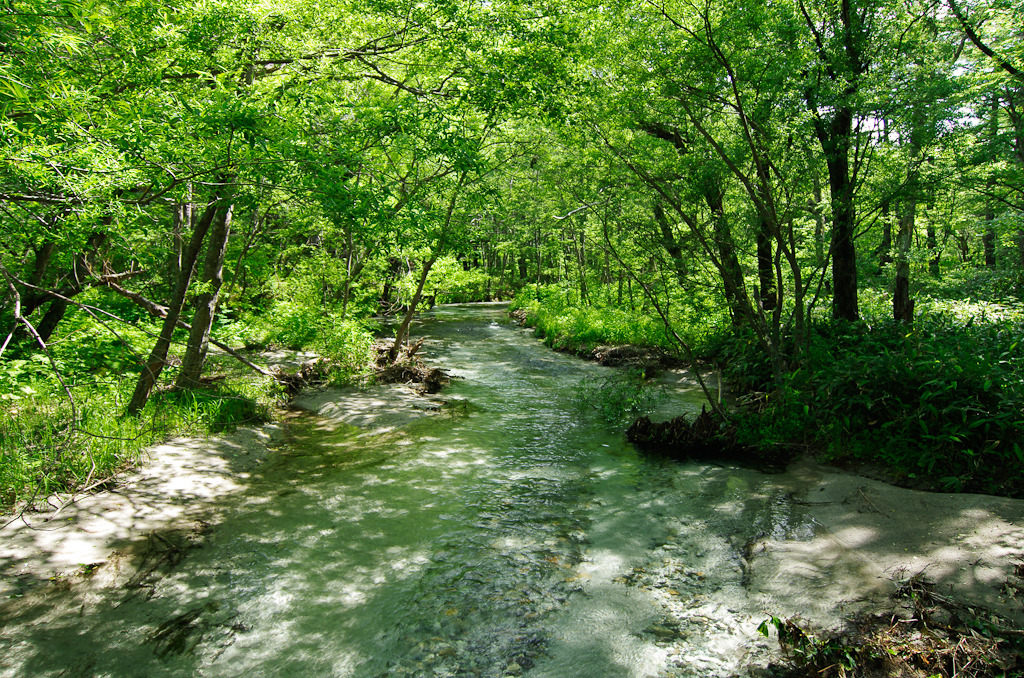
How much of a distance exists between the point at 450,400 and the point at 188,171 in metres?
7.57

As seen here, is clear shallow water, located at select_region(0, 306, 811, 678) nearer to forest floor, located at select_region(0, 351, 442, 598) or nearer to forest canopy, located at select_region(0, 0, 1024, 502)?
forest floor, located at select_region(0, 351, 442, 598)

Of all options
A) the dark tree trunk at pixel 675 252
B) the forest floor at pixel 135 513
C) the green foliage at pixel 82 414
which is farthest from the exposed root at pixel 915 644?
the dark tree trunk at pixel 675 252

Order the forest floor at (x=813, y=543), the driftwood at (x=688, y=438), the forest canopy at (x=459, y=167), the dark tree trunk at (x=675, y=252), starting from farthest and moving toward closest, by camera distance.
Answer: the dark tree trunk at (x=675, y=252)
the driftwood at (x=688, y=438)
the forest canopy at (x=459, y=167)
the forest floor at (x=813, y=543)

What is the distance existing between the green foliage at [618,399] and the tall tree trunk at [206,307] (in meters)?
7.16

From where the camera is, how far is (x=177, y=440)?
753cm

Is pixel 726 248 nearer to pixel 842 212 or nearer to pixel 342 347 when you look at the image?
pixel 842 212

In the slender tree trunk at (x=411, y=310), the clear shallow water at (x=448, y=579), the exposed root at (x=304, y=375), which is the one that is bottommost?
the clear shallow water at (x=448, y=579)

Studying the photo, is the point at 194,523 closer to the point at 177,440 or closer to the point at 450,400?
the point at 177,440

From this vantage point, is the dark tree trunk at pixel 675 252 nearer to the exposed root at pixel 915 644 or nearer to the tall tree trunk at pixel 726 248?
the tall tree trunk at pixel 726 248

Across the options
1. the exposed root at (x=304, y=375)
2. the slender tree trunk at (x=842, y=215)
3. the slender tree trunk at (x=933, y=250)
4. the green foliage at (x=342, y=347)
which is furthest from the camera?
the slender tree trunk at (x=933, y=250)

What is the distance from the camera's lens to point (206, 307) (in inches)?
341

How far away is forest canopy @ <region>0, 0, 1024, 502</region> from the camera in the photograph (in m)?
4.99

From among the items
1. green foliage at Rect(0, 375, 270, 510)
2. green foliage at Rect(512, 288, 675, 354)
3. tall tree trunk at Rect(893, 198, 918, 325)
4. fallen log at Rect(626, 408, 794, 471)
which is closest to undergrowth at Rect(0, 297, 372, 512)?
green foliage at Rect(0, 375, 270, 510)

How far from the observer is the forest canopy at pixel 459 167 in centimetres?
499
